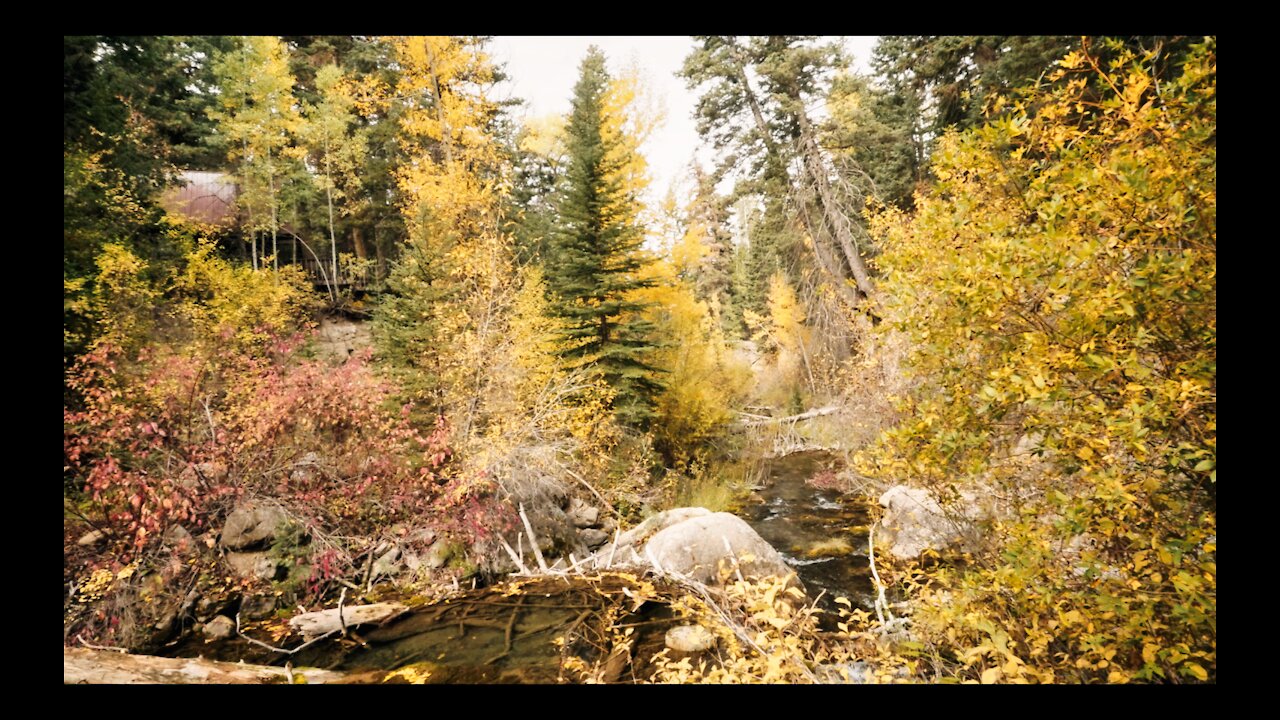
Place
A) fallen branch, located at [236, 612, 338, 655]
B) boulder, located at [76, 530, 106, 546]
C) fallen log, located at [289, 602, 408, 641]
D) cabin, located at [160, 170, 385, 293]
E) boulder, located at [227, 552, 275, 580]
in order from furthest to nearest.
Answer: cabin, located at [160, 170, 385, 293]
boulder, located at [227, 552, 275, 580]
boulder, located at [76, 530, 106, 546]
fallen log, located at [289, 602, 408, 641]
fallen branch, located at [236, 612, 338, 655]

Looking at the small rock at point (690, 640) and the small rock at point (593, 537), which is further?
the small rock at point (593, 537)

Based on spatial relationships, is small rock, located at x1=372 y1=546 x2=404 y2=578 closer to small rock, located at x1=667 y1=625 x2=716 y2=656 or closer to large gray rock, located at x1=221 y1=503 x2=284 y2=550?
large gray rock, located at x1=221 y1=503 x2=284 y2=550

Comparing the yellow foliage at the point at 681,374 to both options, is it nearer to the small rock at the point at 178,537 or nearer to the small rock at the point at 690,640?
the small rock at the point at 690,640

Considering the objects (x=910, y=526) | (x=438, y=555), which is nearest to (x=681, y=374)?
(x=910, y=526)

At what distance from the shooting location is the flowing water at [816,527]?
19.8 ft

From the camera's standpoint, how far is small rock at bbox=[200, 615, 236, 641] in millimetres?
5145

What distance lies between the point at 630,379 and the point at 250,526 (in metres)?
6.53

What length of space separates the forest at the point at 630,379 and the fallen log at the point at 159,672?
0.05m

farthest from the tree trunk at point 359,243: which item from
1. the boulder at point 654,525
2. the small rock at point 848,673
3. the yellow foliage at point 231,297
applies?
the small rock at point 848,673

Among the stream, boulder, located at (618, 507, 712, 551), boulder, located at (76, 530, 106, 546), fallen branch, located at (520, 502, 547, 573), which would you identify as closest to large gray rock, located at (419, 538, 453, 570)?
the stream

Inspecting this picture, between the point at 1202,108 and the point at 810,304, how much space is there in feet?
32.3

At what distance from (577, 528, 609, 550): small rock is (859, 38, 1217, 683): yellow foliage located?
5698mm

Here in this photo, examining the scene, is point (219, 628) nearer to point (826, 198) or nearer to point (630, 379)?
point (630, 379)
